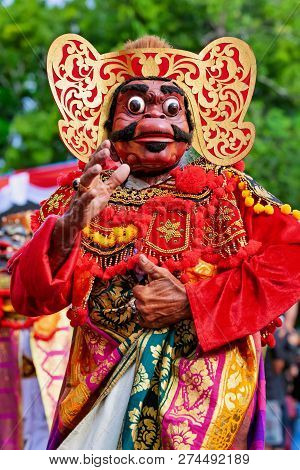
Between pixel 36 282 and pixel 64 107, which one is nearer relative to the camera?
pixel 36 282

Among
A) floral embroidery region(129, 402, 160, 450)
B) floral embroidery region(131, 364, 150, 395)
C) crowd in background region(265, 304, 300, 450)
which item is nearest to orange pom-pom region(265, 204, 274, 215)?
floral embroidery region(131, 364, 150, 395)

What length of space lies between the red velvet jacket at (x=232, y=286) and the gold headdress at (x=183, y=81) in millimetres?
457

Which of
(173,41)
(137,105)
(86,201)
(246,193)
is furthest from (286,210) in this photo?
(173,41)

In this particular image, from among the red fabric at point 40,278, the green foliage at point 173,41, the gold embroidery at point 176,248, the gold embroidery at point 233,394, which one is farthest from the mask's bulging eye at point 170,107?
the green foliage at point 173,41

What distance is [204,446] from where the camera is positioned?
3.92m

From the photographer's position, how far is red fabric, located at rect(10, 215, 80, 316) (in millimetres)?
4016

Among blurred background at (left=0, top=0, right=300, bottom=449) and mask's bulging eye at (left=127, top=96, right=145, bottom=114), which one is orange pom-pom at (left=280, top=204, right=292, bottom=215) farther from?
blurred background at (left=0, top=0, right=300, bottom=449)

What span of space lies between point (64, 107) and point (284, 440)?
5.14 meters

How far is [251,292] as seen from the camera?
4.05 m

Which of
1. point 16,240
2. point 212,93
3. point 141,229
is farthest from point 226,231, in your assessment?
point 16,240

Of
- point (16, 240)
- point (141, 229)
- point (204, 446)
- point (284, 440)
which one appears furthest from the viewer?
point (284, 440)

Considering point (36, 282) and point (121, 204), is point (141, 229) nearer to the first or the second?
point (121, 204)

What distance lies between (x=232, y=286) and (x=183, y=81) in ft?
3.03

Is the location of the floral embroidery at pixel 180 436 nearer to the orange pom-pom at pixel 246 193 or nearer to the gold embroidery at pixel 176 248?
the gold embroidery at pixel 176 248
